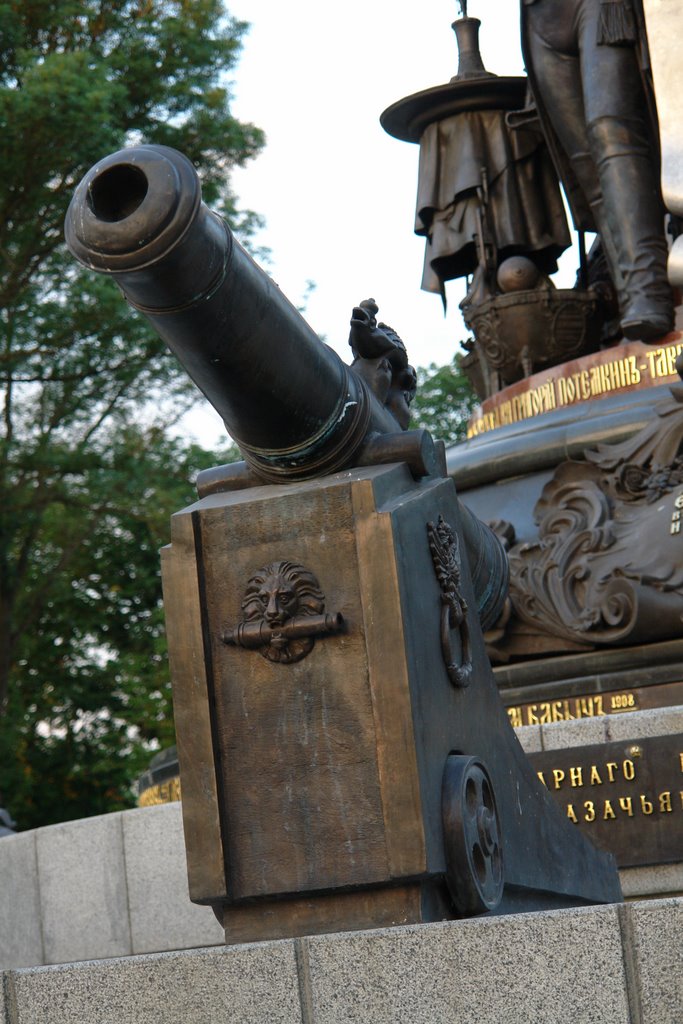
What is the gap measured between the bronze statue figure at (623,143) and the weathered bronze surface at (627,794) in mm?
2238

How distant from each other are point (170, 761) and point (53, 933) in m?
1.98

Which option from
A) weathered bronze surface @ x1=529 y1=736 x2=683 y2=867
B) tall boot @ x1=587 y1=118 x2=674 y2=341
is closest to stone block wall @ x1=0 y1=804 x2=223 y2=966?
weathered bronze surface @ x1=529 y1=736 x2=683 y2=867

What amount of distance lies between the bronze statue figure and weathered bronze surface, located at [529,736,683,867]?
2238mm

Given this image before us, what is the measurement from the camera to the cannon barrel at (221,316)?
271 centimetres

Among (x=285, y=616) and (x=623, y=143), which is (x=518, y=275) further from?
(x=285, y=616)

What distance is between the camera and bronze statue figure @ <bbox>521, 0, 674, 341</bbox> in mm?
6754

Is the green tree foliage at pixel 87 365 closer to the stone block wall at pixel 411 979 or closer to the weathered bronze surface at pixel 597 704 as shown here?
the weathered bronze surface at pixel 597 704

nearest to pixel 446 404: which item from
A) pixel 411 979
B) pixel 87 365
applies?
pixel 87 365

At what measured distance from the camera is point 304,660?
3.05m

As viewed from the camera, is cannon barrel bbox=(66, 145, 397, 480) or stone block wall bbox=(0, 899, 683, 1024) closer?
stone block wall bbox=(0, 899, 683, 1024)

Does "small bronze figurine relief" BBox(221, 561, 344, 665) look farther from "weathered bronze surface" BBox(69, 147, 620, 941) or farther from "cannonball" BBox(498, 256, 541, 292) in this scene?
"cannonball" BBox(498, 256, 541, 292)

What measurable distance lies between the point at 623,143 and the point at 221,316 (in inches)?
172

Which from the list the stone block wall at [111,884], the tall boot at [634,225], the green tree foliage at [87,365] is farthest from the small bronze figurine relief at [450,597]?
the green tree foliage at [87,365]

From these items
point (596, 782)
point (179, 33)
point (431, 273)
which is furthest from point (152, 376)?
point (596, 782)
